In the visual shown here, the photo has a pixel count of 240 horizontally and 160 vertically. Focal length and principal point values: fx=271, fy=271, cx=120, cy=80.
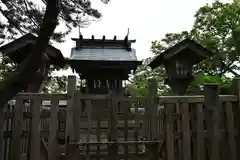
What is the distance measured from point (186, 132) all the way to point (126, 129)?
108cm

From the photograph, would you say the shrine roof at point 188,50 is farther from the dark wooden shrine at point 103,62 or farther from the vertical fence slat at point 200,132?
the vertical fence slat at point 200,132

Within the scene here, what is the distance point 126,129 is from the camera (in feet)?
16.4

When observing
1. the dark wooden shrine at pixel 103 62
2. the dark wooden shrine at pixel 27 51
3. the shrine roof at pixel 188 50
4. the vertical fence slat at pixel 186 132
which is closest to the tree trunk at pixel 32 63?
the dark wooden shrine at pixel 27 51

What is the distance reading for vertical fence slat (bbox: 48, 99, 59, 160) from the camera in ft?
14.5

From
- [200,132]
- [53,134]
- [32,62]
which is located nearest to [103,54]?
[53,134]

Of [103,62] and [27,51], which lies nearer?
[27,51]

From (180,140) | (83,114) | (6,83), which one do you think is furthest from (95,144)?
(6,83)

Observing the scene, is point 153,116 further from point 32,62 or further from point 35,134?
point 32,62

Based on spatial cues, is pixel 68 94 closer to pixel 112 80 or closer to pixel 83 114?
pixel 83 114

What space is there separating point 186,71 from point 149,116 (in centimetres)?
240

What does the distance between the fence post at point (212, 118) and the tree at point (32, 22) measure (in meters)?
2.41

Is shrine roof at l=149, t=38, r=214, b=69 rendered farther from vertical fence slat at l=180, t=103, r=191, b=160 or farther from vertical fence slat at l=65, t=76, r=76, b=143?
vertical fence slat at l=65, t=76, r=76, b=143

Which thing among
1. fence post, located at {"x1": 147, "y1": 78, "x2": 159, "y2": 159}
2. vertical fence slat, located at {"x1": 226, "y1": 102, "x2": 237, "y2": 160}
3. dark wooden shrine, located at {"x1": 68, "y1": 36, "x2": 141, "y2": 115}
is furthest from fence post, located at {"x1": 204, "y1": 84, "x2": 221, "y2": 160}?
dark wooden shrine, located at {"x1": 68, "y1": 36, "x2": 141, "y2": 115}

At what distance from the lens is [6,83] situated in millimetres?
3314
